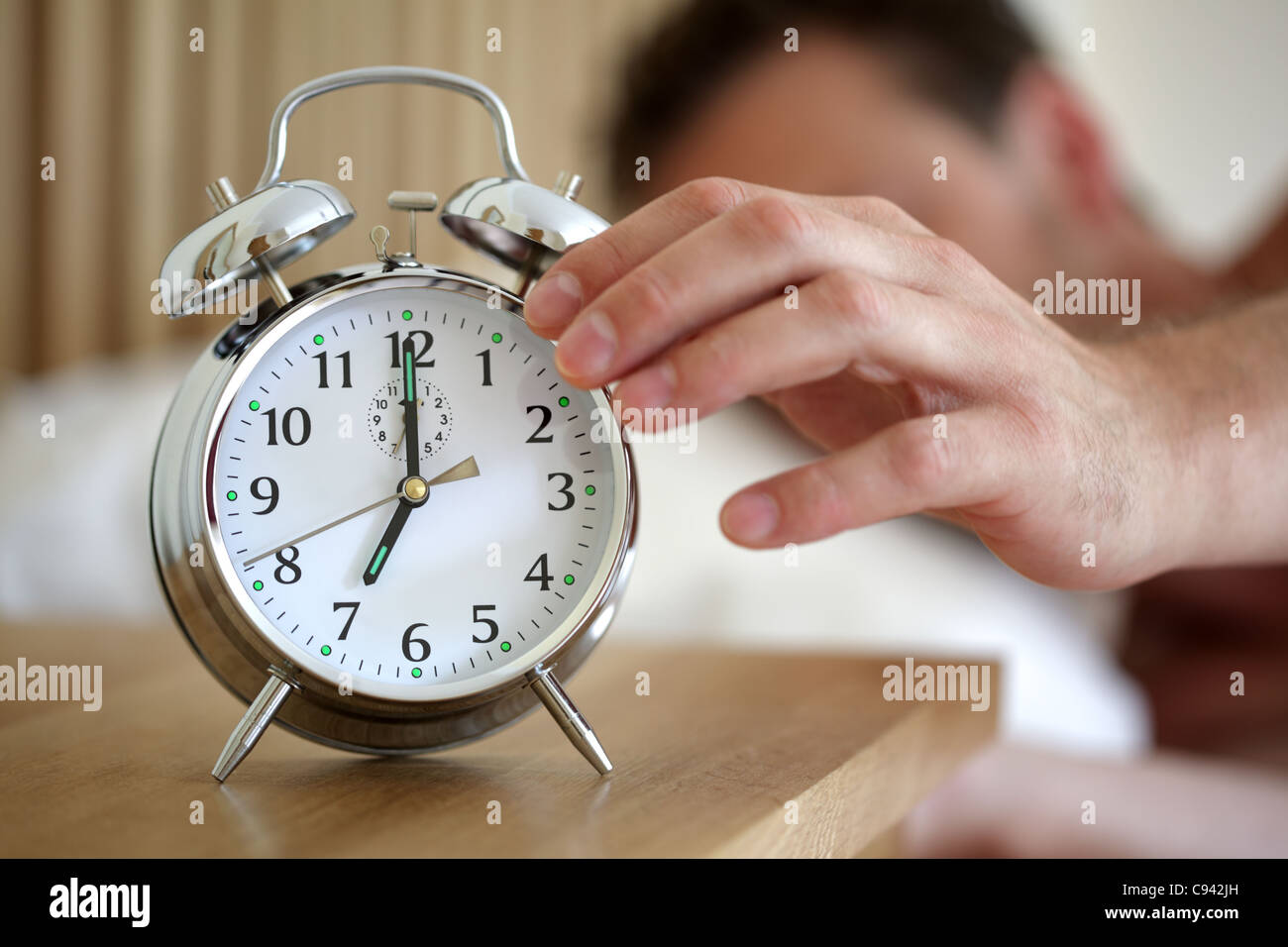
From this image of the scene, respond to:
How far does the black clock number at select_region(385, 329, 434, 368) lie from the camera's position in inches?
22.7

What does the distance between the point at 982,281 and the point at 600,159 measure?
158 cm

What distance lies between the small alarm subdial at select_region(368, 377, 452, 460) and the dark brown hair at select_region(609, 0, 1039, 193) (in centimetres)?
133

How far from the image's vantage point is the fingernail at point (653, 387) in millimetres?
505

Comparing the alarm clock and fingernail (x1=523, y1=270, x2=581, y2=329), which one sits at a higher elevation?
fingernail (x1=523, y1=270, x2=581, y2=329)

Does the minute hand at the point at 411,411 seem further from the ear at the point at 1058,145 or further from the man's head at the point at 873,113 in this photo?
the ear at the point at 1058,145

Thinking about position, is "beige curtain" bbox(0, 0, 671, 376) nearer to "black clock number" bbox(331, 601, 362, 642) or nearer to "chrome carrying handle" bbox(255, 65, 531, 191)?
"chrome carrying handle" bbox(255, 65, 531, 191)

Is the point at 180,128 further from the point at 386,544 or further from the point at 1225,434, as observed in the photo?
the point at 1225,434

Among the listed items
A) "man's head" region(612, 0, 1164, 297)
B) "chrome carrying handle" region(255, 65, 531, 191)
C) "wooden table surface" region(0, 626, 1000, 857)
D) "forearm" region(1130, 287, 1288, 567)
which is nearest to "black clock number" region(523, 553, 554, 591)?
"wooden table surface" region(0, 626, 1000, 857)

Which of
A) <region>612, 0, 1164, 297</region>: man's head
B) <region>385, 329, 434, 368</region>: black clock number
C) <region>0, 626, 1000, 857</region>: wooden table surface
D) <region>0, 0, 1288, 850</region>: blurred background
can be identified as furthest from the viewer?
<region>612, 0, 1164, 297</region>: man's head

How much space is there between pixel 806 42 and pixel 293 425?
1.46 metres

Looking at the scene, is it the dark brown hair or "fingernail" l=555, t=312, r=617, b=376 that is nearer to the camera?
"fingernail" l=555, t=312, r=617, b=376
